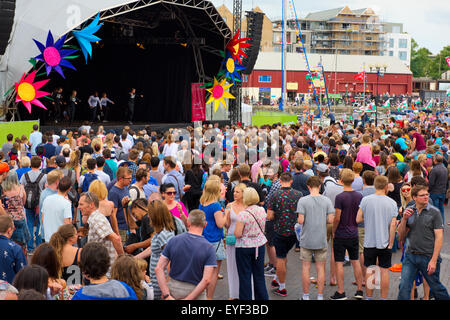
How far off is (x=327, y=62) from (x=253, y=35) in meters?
53.1

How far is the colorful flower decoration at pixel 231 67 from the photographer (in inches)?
917

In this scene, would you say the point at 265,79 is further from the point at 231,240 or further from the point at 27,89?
the point at 231,240

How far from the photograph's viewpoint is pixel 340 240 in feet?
22.2

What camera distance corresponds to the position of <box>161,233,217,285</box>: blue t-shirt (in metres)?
4.57

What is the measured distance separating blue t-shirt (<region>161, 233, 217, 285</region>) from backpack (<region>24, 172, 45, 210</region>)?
13.4ft

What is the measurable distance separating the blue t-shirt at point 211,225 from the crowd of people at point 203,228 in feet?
0.04

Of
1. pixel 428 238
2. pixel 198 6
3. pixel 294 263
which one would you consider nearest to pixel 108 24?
pixel 198 6

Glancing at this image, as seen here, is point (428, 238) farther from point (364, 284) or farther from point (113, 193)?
point (113, 193)

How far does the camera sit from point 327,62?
74.5 meters

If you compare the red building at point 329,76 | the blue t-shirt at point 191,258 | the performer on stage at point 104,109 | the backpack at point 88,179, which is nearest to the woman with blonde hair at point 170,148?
the backpack at point 88,179

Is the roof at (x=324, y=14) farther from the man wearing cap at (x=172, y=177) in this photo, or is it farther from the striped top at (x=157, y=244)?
the striped top at (x=157, y=244)

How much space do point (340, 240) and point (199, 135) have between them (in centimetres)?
761

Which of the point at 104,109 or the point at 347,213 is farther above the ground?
the point at 104,109

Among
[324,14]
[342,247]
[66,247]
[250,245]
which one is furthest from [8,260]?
[324,14]
